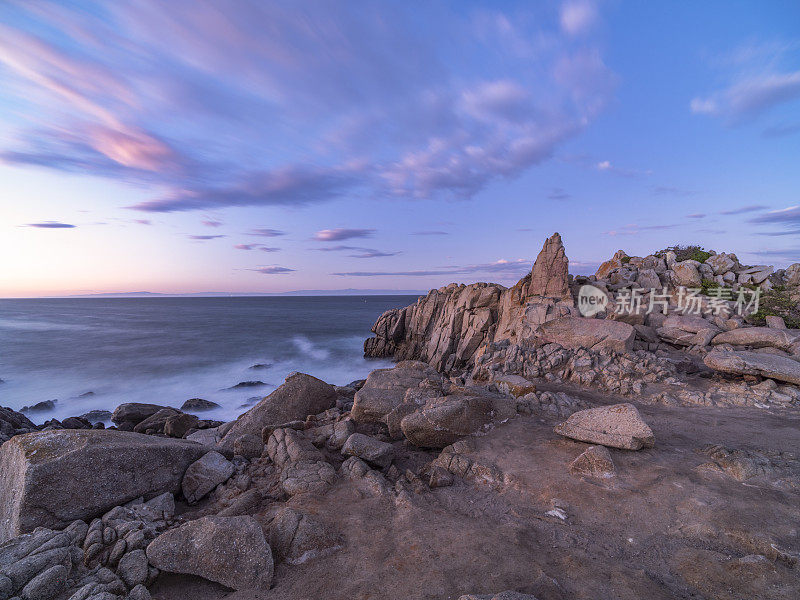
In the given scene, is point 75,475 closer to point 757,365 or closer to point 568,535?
point 568,535

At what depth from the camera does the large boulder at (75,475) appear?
16.5 ft

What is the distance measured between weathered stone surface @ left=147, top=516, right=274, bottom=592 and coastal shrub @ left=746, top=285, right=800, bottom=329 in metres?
21.9

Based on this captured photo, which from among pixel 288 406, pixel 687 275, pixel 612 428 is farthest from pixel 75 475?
pixel 687 275

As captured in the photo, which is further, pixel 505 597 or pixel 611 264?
pixel 611 264

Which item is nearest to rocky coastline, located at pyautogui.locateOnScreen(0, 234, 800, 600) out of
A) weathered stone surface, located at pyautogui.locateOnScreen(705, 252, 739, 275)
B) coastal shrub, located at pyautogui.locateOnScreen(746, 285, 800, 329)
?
coastal shrub, located at pyautogui.locateOnScreen(746, 285, 800, 329)

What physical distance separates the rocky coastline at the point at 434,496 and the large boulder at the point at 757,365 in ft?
0.16

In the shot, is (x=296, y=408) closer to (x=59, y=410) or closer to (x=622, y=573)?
(x=622, y=573)

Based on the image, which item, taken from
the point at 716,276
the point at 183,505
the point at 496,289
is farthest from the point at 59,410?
the point at 716,276

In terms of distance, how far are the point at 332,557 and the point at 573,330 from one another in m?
12.7

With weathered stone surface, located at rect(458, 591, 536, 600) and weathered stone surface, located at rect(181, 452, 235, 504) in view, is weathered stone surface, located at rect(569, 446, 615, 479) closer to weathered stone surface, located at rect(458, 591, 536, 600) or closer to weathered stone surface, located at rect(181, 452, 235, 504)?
weathered stone surface, located at rect(458, 591, 536, 600)

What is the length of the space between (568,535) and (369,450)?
3602 millimetres

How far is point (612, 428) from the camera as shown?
7.07 m

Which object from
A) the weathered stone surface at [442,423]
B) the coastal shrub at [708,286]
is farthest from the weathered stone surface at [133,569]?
the coastal shrub at [708,286]

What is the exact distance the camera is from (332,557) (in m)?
4.48
